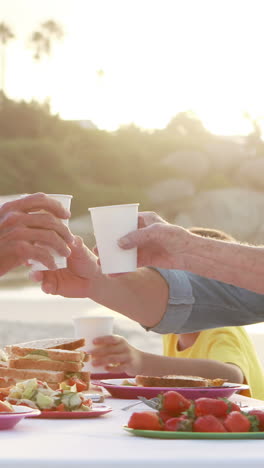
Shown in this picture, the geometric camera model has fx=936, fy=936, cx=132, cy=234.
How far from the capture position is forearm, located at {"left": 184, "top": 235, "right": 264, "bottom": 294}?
2852mm

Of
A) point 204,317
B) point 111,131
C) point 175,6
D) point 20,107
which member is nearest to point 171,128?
point 111,131

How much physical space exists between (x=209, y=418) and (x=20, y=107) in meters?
45.1

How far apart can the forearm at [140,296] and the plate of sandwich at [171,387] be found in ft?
2.00

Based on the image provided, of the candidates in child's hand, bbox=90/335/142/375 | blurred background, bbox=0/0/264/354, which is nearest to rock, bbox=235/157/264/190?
blurred background, bbox=0/0/264/354

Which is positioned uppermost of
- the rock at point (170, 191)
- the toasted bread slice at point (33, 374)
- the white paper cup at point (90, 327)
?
the rock at point (170, 191)

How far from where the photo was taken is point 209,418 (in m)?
1.91

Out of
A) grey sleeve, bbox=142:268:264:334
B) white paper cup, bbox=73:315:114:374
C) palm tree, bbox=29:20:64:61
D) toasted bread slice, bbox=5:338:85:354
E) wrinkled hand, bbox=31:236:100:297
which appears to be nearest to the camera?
toasted bread slice, bbox=5:338:85:354

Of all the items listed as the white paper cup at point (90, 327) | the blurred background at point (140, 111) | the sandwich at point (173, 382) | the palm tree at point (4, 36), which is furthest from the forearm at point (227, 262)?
the palm tree at point (4, 36)

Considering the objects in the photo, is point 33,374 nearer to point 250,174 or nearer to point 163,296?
point 163,296

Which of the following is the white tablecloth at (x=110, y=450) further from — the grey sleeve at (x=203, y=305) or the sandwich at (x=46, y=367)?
the grey sleeve at (x=203, y=305)

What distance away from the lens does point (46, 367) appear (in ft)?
9.23

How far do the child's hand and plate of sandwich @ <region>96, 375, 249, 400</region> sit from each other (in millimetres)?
420

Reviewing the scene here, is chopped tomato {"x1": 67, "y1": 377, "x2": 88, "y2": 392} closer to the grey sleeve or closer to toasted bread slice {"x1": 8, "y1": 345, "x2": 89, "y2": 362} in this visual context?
toasted bread slice {"x1": 8, "y1": 345, "x2": 89, "y2": 362}

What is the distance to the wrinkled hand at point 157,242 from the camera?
2.50m
